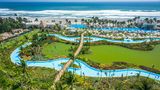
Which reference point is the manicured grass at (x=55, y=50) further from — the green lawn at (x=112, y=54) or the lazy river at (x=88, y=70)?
the lazy river at (x=88, y=70)

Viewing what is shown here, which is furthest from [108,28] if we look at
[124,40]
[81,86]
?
[81,86]

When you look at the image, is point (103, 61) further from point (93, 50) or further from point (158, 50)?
point (158, 50)

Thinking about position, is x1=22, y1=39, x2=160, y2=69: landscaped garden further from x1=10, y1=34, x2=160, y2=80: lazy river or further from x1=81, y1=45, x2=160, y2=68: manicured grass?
x1=10, y1=34, x2=160, y2=80: lazy river

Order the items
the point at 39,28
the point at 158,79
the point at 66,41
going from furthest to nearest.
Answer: the point at 39,28 → the point at 66,41 → the point at 158,79

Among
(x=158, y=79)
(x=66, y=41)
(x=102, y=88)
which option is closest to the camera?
(x=102, y=88)

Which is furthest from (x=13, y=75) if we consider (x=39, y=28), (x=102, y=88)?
(x=39, y=28)

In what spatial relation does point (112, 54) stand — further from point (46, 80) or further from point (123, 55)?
point (46, 80)

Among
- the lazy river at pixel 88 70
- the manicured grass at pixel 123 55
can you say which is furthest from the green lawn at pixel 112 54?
the lazy river at pixel 88 70

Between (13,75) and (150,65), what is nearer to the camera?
(13,75)

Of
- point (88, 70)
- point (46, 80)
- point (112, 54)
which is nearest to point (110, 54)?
point (112, 54)

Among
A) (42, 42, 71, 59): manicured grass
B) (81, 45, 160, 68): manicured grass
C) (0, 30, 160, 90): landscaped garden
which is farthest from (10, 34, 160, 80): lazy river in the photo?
(81, 45, 160, 68): manicured grass
